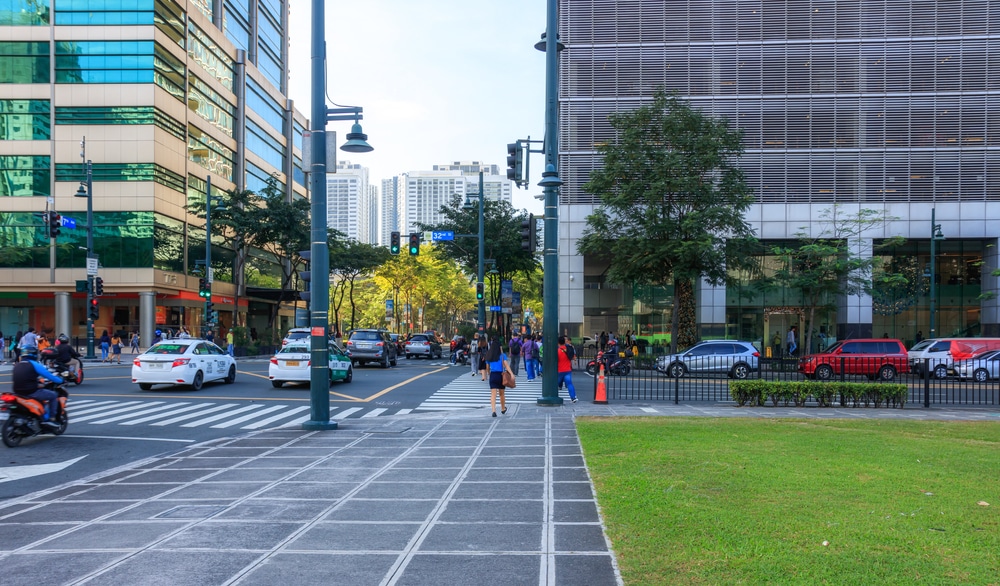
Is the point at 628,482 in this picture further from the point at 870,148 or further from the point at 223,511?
the point at 870,148

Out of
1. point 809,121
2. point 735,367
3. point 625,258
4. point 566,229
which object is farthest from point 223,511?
point 809,121

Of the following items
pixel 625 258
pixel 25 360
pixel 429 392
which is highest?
pixel 625 258

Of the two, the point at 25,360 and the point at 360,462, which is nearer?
the point at 360,462

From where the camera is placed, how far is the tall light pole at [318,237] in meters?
14.1

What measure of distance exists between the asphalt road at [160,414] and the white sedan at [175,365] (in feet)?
1.27

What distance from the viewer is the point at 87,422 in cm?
1552

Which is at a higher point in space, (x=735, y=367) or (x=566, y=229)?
(x=566, y=229)

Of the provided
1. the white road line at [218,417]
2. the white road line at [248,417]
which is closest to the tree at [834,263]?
the white road line at [248,417]

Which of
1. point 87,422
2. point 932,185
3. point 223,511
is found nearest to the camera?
point 223,511

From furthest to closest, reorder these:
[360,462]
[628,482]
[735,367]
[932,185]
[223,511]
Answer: [932,185] → [735,367] → [360,462] → [628,482] → [223,511]

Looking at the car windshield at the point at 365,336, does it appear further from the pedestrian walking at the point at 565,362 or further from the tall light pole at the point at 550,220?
the tall light pole at the point at 550,220

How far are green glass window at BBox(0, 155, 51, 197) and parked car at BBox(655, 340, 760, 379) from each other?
41.5 m

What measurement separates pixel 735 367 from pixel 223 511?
24276 mm

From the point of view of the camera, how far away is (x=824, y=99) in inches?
1670
